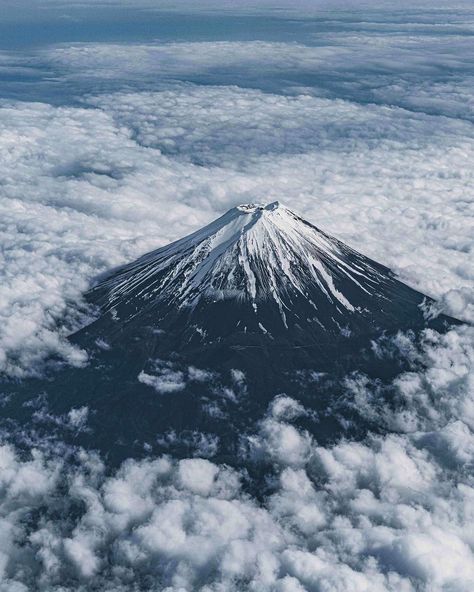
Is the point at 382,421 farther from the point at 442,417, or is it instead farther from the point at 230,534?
the point at 230,534

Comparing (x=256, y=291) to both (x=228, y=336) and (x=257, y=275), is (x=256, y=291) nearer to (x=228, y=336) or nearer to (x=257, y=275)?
(x=257, y=275)

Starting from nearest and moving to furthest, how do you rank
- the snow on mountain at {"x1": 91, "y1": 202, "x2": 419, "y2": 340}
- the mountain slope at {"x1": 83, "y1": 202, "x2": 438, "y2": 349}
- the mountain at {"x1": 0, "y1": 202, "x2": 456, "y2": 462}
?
the mountain at {"x1": 0, "y1": 202, "x2": 456, "y2": 462}, the mountain slope at {"x1": 83, "y1": 202, "x2": 438, "y2": 349}, the snow on mountain at {"x1": 91, "y1": 202, "x2": 419, "y2": 340}

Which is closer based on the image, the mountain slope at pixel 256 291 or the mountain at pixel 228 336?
the mountain at pixel 228 336

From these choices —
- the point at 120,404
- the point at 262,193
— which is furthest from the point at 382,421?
the point at 262,193

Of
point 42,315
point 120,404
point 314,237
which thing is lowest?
point 120,404

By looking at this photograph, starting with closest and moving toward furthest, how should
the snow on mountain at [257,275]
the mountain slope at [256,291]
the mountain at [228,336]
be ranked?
the mountain at [228,336] < the mountain slope at [256,291] < the snow on mountain at [257,275]

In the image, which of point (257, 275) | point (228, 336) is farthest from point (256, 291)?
point (228, 336)

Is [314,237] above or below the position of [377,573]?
above

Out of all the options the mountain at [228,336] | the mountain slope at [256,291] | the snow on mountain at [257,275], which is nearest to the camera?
the mountain at [228,336]
